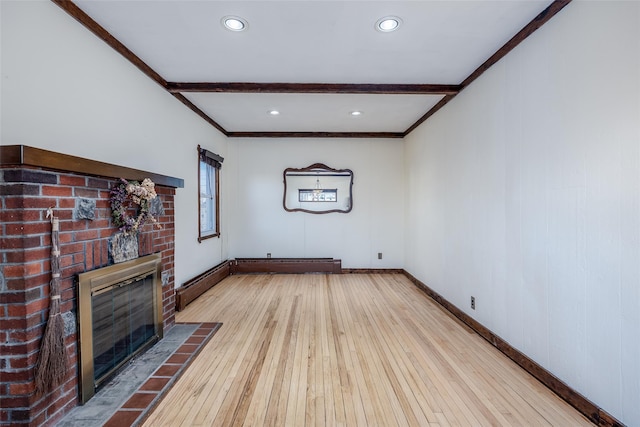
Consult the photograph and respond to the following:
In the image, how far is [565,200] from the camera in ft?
6.00

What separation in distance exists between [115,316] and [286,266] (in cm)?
322

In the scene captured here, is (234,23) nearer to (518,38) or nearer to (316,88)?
(316,88)

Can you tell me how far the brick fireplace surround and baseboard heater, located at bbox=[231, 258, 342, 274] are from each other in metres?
3.41

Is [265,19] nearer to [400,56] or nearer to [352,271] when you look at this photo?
[400,56]

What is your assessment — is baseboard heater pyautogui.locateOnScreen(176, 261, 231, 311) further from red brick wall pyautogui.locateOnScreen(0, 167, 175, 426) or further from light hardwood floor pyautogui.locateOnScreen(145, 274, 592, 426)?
red brick wall pyautogui.locateOnScreen(0, 167, 175, 426)

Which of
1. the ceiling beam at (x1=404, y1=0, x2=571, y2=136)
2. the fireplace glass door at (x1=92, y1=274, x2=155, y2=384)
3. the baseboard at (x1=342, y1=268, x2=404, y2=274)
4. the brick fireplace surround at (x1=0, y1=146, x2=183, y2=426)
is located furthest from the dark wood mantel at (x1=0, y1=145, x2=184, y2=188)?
the baseboard at (x1=342, y1=268, x2=404, y2=274)

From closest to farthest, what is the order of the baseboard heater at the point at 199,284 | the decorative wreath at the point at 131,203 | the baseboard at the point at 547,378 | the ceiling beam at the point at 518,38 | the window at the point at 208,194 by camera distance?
the baseboard at the point at 547,378
the ceiling beam at the point at 518,38
the decorative wreath at the point at 131,203
the baseboard heater at the point at 199,284
the window at the point at 208,194

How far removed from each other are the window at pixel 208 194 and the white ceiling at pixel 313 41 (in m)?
1.00

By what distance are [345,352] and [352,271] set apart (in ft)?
9.33

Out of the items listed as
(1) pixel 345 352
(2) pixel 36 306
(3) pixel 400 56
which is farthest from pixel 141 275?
(3) pixel 400 56

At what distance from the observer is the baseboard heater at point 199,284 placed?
3361 millimetres

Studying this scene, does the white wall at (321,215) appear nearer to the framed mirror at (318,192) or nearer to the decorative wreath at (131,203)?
the framed mirror at (318,192)

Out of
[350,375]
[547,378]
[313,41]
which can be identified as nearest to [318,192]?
[313,41]

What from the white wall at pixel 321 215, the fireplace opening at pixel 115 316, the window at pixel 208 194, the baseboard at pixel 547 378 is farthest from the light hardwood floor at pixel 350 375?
the white wall at pixel 321 215
